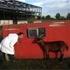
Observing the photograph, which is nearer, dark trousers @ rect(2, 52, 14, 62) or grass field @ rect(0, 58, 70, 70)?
grass field @ rect(0, 58, 70, 70)

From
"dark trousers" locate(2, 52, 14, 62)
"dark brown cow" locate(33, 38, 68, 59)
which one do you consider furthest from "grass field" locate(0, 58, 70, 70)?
"dark brown cow" locate(33, 38, 68, 59)

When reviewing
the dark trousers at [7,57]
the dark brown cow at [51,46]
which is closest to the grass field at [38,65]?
the dark trousers at [7,57]

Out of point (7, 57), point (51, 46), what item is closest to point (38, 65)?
point (51, 46)

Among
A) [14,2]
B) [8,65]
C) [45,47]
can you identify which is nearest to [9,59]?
[8,65]

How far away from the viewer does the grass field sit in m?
9.21

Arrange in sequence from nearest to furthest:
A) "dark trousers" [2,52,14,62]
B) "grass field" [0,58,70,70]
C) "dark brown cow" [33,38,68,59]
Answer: "grass field" [0,58,70,70]
"dark brown cow" [33,38,68,59]
"dark trousers" [2,52,14,62]

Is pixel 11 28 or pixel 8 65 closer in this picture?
pixel 8 65

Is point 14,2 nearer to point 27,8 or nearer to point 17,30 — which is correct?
point 27,8

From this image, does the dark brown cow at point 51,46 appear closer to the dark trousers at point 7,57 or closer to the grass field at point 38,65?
the grass field at point 38,65

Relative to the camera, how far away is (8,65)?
9.89 m

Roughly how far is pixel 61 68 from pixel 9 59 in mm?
2590

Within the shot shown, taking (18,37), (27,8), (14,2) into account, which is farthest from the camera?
(27,8)

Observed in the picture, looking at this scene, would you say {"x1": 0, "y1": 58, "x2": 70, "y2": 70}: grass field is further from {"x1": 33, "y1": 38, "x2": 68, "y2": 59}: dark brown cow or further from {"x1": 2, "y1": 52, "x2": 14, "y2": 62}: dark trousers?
Result: {"x1": 33, "y1": 38, "x2": 68, "y2": 59}: dark brown cow

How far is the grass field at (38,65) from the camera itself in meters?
9.21
